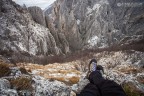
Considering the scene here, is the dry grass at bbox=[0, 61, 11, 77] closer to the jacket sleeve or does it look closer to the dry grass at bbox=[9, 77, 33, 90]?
the dry grass at bbox=[9, 77, 33, 90]

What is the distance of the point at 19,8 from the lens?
6826 inches

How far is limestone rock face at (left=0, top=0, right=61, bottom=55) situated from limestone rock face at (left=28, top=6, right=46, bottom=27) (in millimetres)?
5198

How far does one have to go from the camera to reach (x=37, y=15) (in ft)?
587

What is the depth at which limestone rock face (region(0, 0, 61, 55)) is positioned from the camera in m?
143

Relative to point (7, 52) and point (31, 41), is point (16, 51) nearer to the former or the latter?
point (7, 52)

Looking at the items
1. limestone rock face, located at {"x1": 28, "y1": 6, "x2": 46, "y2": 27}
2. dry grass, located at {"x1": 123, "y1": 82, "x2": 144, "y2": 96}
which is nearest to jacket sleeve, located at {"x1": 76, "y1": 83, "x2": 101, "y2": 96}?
dry grass, located at {"x1": 123, "y1": 82, "x2": 144, "y2": 96}

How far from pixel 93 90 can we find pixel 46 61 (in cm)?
13766

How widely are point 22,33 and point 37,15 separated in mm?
32167

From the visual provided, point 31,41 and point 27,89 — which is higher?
point 31,41

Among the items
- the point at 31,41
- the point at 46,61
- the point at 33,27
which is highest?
the point at 33,27

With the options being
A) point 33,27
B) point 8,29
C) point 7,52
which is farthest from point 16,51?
point 33,27

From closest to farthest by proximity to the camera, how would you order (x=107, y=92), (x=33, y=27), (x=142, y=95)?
(x=107, y=92), (x=142, y=95), (x=33, y=27)

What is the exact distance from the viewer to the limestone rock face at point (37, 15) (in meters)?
178

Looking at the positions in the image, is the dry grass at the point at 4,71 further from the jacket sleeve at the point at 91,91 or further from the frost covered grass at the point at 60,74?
the frost covered grass at the point at 60,74
